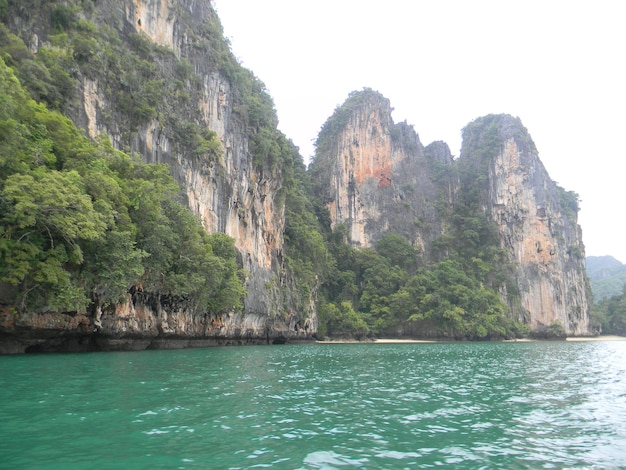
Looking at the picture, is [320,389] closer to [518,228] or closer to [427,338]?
[427,338]

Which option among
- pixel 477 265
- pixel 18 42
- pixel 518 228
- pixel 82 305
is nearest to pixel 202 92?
pixel 18 42

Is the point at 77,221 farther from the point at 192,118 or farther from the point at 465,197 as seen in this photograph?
the point at 465,197

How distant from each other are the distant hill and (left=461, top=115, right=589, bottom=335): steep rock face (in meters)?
34.9

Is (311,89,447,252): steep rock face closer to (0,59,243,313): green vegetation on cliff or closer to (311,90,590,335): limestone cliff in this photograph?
(311,90,590,335): limestone cliff

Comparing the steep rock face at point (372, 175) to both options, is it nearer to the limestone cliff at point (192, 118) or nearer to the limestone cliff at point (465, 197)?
the limestone cliff at point (465, 197)

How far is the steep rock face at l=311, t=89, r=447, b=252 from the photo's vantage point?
239 ft

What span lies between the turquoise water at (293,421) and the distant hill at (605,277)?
10672cm

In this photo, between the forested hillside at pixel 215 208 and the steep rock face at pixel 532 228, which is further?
the steep rock face at pixel 532 228

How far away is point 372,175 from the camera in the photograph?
250ft

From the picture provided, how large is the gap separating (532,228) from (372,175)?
26313 millimetres

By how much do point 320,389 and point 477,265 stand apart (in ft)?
198

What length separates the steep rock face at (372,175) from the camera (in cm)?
7281

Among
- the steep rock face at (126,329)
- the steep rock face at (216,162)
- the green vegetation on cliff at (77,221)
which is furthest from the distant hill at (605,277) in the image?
the green vegetation on cliff at (77,221)

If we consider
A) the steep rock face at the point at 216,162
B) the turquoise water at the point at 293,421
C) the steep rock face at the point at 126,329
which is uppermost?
the steep rock face at the point at 216,162
